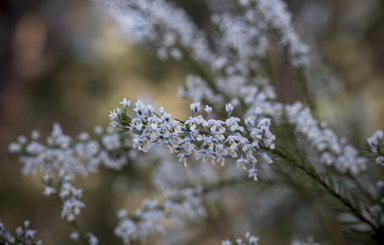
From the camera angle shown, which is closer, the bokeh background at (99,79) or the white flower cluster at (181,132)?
the white flower cluster at (181,132)

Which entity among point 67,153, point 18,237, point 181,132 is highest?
point 67,153

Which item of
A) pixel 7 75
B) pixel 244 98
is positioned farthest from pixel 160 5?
pixel 7 75

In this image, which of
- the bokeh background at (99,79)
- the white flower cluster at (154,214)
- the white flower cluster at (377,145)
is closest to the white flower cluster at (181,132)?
the white flower cluster at (377,145)

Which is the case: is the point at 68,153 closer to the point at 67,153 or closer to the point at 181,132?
the point at 67,153

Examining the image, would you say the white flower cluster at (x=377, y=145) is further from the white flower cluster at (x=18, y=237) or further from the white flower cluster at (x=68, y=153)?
the white flower cluster at (x=18, y=237)

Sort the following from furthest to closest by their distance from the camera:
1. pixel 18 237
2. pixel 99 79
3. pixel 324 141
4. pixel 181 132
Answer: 1. pixel 99 79
2. pixel 324 141
3. pixel 18 237
4. pixel 181 132

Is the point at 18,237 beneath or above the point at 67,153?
beneath

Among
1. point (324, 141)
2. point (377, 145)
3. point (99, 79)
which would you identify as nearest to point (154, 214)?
point (324, 141)
